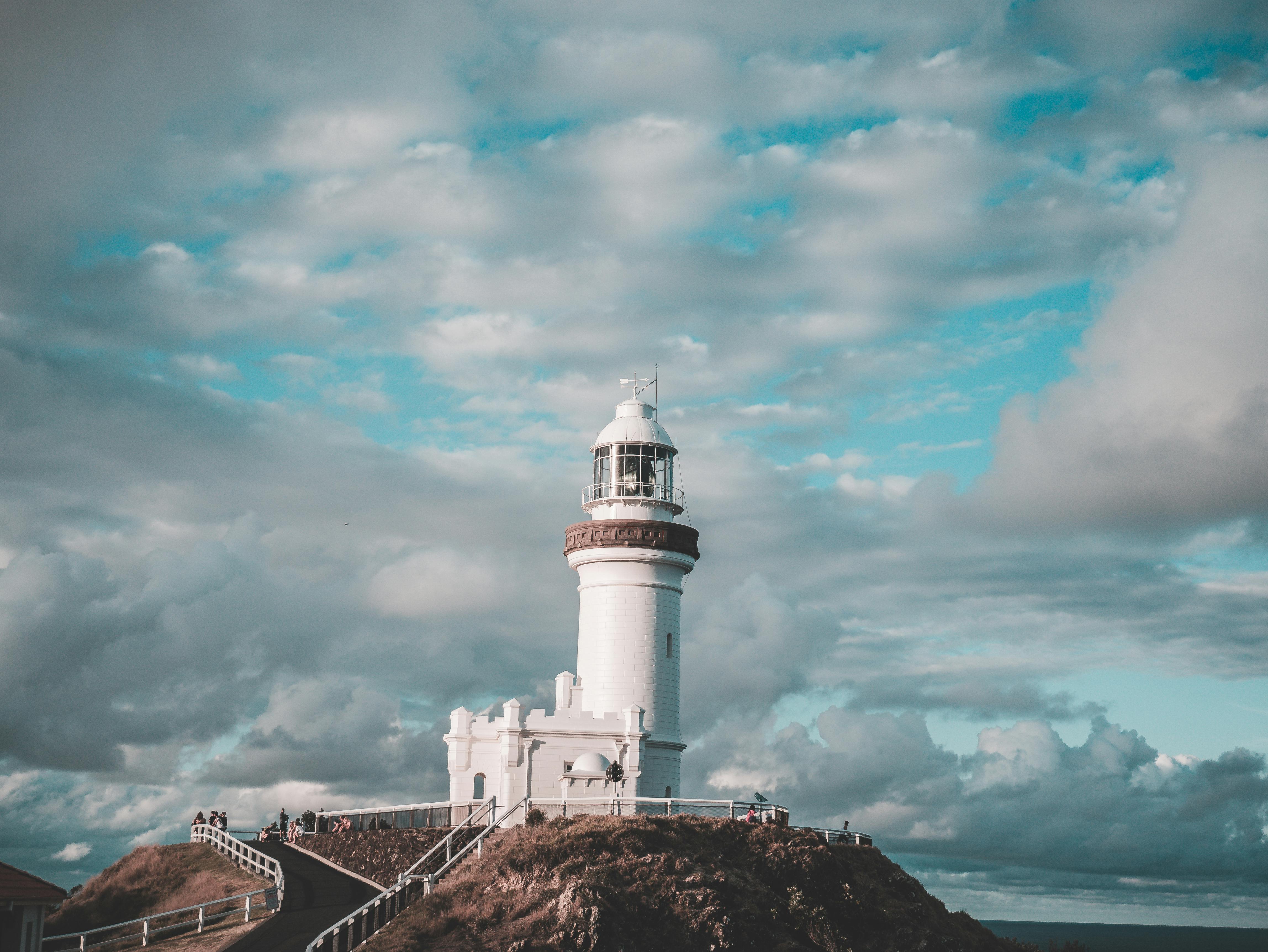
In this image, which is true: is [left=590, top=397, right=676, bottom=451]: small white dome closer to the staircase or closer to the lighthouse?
the lighthouse

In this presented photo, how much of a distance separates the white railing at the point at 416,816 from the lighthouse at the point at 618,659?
2.34 m

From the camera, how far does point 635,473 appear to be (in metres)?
49.3

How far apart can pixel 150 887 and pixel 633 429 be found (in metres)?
25.4

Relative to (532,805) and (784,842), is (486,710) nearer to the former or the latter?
(532,805)

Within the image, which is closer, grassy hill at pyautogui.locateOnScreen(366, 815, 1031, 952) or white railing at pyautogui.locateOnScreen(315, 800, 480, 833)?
grassy hill at pyautogui.locateOnScreen(366, 815, 1031, 952)

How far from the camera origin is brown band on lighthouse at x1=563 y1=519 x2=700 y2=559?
1842 inches

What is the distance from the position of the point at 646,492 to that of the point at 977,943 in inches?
811

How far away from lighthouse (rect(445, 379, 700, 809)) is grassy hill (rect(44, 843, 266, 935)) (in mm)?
8843

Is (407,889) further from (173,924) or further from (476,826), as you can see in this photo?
(173,924)

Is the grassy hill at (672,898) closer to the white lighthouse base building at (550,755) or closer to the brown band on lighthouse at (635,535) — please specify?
the white lighthouse base building at (550,755)

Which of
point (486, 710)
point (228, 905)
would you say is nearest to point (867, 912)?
point (486, 710)

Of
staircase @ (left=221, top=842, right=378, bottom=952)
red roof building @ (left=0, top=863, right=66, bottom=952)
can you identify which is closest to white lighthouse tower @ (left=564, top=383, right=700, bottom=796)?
staircase @ (left=221, top=842, right=378, bottom=952)

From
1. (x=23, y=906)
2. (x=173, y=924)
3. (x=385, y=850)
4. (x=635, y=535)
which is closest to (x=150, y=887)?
(x=173, y=924)

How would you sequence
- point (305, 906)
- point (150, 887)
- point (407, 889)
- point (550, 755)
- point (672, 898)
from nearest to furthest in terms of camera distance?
point (672, 898), point (407, 889), point (305, 906), point (550, 755), point (150, 887)
